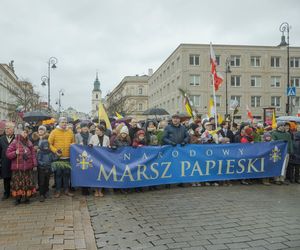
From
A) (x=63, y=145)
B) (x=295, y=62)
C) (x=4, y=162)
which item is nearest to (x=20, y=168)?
(x=4, y=162)

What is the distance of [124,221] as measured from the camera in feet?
19.8

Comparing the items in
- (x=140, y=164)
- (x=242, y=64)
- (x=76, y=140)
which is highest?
(x=242, y=64)

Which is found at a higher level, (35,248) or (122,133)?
(122,133)

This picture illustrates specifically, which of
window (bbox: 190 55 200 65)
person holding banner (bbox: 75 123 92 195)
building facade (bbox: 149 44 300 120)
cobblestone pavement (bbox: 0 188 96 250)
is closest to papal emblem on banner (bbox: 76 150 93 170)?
person holding banner (bbox: 75 123 92 195)

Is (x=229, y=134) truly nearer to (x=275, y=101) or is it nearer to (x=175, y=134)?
(x=175, y=134)

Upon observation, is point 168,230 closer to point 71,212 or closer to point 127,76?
point 71,212

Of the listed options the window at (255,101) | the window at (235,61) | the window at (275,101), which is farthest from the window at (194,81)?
the window at (275,101)

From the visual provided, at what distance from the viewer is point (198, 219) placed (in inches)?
239

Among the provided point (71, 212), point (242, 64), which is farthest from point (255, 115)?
point (71, 212)

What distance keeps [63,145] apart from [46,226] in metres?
2.72

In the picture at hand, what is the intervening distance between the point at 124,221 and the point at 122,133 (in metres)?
3.04

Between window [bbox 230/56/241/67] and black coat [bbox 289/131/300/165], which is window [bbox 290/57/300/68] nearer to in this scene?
window [bbox 230/56/241/67]

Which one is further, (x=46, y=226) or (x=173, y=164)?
(x=173, y=164)

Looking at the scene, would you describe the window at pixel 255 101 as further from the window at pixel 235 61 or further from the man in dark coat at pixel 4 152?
the man in dark coat at pixel 4 152
